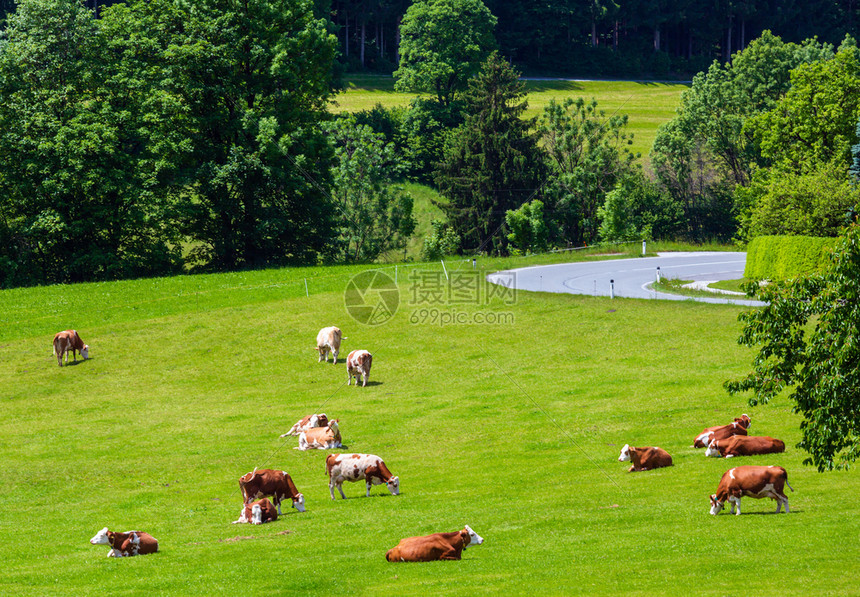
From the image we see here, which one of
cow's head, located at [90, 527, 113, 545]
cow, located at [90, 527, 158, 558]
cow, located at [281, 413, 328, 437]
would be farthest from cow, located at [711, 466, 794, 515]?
cow, located at [281, 413, 328, 437]

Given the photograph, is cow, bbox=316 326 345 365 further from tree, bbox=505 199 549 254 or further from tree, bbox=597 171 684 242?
tree, bbox=597 171 684 242

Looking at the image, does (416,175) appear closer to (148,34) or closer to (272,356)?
(148,34)

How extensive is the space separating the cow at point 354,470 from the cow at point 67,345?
2504cm

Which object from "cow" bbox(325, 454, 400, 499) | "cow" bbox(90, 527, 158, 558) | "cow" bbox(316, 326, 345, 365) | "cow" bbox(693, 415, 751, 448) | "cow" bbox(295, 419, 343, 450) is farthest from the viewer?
"cow" bbox(316, 326, 345, 365)

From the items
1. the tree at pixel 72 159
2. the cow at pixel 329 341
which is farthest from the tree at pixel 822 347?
the tree at pixel 72 159

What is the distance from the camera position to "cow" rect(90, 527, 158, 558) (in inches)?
722

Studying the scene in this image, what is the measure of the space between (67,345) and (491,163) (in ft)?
203

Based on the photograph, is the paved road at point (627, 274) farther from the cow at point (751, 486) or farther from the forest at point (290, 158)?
the cow at point (751, 486)

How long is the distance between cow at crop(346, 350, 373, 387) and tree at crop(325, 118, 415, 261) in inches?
1725

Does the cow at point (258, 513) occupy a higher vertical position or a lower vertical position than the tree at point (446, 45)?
lower

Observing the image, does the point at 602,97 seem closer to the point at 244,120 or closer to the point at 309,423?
the point at 244,120

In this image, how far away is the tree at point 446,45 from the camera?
118812 millimetres

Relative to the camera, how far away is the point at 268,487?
71.6 feet

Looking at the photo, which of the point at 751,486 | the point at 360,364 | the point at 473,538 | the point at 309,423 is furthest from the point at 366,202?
the point at 473,538
